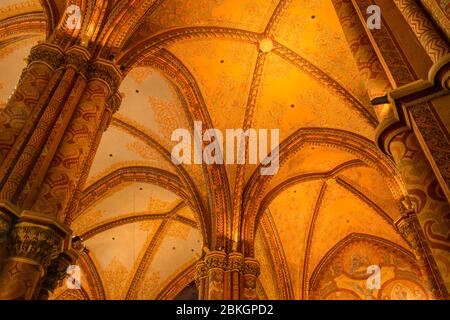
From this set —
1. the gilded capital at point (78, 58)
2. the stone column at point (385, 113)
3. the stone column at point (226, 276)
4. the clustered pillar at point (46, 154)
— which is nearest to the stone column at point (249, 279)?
the stone column at point (226, 276)

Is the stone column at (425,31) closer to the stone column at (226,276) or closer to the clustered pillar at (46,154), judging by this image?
the clustered pillar at (46,154)

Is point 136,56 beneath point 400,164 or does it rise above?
above

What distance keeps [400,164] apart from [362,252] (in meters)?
12.5

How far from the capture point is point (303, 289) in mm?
14461

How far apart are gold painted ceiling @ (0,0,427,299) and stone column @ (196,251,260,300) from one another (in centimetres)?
83

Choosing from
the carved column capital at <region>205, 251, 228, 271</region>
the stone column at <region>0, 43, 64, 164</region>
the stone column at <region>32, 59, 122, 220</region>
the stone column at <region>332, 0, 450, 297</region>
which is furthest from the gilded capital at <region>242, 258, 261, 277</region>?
the stone column at <region>332, 0, 450, 297</region>

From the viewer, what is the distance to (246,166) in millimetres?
11711

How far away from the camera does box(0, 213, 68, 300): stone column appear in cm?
404

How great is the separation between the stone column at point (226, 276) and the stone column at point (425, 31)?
7306mm

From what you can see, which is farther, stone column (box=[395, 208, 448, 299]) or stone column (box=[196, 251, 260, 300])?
stone column (box=[196, 251, 260, 300])

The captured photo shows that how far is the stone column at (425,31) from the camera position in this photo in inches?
130

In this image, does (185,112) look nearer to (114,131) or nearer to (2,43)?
(114,131)

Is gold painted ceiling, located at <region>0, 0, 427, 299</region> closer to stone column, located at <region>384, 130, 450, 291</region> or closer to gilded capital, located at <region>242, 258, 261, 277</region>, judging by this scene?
gilded capital, located at <region>242, 258, 261, 277</region>
